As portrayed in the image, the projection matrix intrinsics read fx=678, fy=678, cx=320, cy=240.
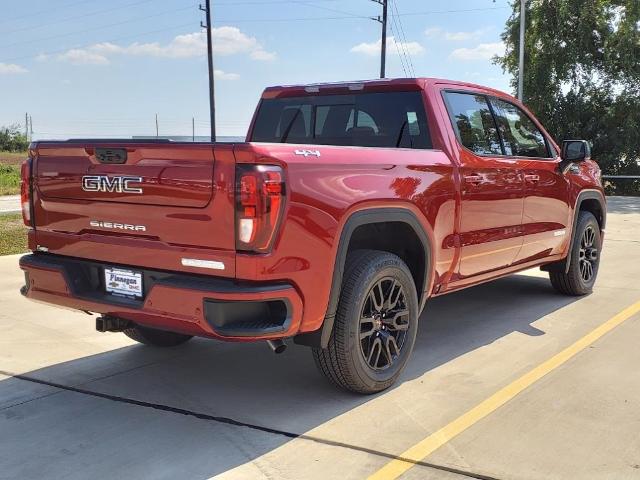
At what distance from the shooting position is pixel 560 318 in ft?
19.4

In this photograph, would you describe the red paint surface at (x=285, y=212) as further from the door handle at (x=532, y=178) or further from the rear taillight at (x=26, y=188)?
the door handle at (x=532, y=178)

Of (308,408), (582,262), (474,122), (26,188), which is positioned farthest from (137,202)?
(582,262)

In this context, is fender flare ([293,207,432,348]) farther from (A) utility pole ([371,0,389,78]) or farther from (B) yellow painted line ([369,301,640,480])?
(A) utility pole ([371,0,389,78])

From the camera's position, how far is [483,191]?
4895 millimetres

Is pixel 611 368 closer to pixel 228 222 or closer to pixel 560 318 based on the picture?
pixel 560 318

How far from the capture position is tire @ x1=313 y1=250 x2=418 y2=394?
3.77 meters

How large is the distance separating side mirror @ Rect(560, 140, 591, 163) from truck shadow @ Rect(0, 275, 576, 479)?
152 cm

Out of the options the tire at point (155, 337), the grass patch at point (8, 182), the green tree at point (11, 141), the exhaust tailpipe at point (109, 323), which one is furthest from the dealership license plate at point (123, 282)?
the green tree at point (11, 141)

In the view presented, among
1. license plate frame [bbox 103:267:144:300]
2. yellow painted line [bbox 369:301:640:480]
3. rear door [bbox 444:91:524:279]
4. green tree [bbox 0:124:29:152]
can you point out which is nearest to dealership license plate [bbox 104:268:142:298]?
license plate frame [bbox 103:267:144:300]

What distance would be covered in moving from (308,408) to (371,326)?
1.98 ft

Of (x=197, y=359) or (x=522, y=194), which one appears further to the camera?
(x=522, y=194)

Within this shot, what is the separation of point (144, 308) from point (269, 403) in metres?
0.97

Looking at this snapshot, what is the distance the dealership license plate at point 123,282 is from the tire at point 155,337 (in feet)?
3.98

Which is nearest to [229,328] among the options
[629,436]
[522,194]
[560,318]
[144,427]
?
[144,427]
